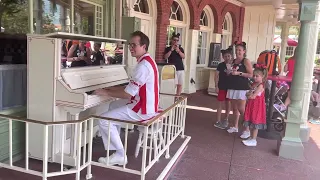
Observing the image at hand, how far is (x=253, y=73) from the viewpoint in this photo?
4355mm

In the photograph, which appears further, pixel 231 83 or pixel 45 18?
pixel 231 83

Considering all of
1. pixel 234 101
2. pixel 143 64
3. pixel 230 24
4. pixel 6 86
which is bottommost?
pixel 234 101

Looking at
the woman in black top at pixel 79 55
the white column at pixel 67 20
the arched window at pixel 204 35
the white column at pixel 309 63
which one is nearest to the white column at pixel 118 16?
the white column at pixel 67 20

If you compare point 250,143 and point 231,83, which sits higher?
point 231,83

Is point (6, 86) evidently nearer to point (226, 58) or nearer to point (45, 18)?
point (45, 18)

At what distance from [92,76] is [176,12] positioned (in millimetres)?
5063

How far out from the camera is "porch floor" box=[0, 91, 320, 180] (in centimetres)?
321

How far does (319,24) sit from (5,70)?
430cm

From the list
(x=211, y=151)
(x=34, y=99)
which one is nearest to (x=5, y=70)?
(x=34, y=99)

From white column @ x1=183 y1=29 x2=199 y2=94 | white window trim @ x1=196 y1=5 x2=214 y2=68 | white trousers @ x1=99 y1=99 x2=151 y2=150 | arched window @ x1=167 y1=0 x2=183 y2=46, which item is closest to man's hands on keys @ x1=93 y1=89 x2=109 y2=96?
white trousers @ x1=99 y1=99 x2=151 y2=150

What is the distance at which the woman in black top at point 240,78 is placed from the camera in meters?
4.55

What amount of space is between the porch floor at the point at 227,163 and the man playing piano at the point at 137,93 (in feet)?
1.53

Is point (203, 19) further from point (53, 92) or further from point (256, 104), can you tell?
point (53, 92)

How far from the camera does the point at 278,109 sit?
17.8 ft
